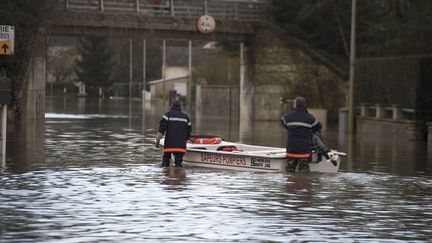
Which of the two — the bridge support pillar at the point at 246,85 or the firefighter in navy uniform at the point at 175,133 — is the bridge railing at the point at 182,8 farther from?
the firefighter in navy uniform at the point at 175,133

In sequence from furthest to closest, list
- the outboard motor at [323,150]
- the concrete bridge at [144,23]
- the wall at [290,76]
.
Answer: the wall at [290,76], the concrete bridge at [144,23], the outboard motor at [323,150]

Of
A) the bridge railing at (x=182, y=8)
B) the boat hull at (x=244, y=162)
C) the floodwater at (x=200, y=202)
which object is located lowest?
the floodwater at (x=200, y=202)

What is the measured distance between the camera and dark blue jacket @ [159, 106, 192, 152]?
70.9 ft

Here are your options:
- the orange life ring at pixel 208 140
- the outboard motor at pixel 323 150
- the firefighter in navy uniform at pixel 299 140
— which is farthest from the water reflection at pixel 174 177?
the outboard motor at pixel 323 150

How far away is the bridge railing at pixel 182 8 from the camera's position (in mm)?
53562

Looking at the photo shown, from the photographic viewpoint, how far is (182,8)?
56250mm

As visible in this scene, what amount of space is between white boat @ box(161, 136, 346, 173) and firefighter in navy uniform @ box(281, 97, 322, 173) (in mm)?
314

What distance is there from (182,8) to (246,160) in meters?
35.6

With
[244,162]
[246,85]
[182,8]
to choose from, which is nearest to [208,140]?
[244,162]

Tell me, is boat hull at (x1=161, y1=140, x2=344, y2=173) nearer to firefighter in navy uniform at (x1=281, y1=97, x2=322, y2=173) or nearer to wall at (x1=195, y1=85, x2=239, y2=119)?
firefighter in navy uniform at (x1=281, y1=97, x2=322, y2=173)

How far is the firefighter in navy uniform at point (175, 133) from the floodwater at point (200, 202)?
1.57 feet

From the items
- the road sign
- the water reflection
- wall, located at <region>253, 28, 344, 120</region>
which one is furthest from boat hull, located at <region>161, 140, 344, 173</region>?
wall, located at <region>253, 28, 344, 120</region>

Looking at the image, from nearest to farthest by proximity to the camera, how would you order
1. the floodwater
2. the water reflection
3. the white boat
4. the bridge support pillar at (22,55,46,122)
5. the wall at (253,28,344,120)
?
the floodwater → the water reflection → the white boat → the bridge support pillar at (22,55,46,122) → the wall at (253,28,344,120)

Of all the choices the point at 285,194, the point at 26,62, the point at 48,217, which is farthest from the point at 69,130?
the point at 48,217
